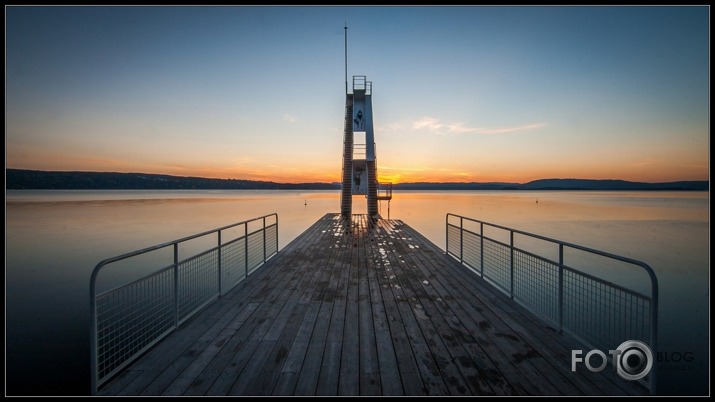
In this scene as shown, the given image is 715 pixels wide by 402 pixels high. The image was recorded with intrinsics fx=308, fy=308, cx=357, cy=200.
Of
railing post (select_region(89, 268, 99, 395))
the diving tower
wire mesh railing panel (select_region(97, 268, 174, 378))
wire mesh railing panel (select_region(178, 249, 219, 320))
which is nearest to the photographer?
railing post (select_region(89, 268, 99, 395))

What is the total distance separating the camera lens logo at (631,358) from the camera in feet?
9.05

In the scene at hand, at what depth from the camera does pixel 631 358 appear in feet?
9.38

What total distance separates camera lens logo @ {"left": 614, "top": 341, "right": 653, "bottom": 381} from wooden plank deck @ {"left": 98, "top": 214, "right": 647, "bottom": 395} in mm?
123

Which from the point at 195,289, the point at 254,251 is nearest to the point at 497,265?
the point at 254,251

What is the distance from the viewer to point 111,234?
18.4 metres

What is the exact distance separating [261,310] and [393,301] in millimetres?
1951

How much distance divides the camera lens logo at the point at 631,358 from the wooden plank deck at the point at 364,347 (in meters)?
0.12

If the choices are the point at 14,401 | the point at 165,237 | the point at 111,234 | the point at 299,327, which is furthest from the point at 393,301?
the point at 111,234

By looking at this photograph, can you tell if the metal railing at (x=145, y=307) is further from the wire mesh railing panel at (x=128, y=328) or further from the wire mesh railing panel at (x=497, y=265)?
the wire mesh railing panel at (x=497, y=265)

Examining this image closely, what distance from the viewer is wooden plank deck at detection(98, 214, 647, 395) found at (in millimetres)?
2672

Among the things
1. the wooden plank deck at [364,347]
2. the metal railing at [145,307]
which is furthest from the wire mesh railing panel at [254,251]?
the wooden plank deck at [364,347]

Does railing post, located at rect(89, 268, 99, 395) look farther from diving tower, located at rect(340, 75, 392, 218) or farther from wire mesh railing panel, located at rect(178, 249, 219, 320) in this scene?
diving tower, located at rect(340, 75, 392, 218)

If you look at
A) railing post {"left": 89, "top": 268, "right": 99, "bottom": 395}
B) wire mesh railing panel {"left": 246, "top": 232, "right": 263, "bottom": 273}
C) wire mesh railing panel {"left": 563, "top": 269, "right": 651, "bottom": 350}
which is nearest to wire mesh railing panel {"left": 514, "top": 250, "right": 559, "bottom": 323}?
wire mesh railing panel {"left": 563, "top": 269, "right": 651, "bottom": 350}

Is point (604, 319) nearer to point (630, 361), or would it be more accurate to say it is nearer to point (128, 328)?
point (630, 361)
